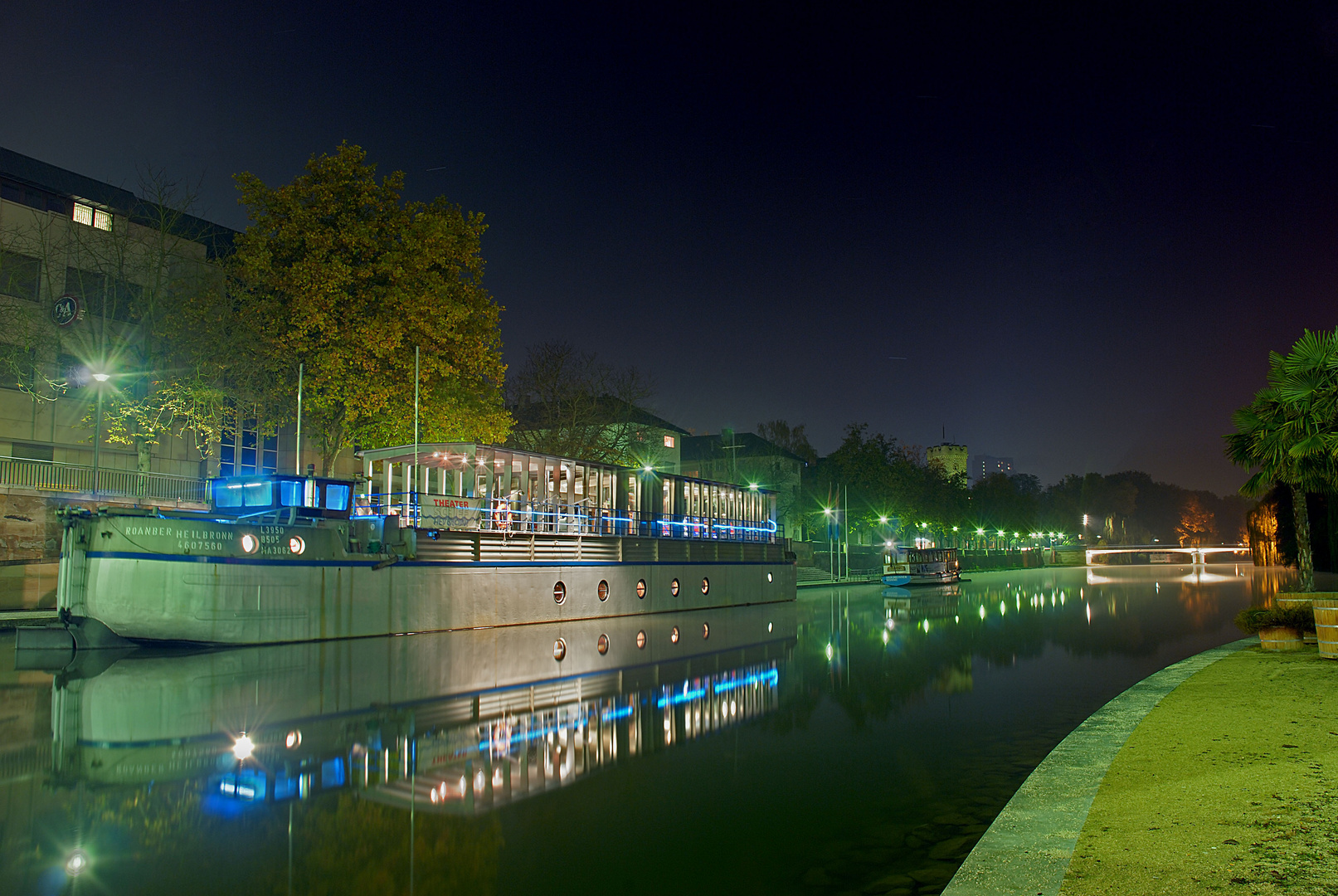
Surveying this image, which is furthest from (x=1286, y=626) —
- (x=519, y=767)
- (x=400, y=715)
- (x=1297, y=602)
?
(x=400, y=715)

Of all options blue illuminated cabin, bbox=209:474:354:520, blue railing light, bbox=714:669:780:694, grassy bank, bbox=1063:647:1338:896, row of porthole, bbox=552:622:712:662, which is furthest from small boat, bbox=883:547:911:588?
grassy bank, bbox=1063:647:1338:896

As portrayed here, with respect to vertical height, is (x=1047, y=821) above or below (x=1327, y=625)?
below

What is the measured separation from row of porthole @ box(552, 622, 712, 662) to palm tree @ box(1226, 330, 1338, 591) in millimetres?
12963

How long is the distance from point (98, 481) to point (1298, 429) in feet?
128

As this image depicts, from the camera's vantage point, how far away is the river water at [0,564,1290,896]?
230 inches

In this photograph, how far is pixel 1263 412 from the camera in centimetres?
1869

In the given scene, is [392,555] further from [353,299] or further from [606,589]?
[353,299]

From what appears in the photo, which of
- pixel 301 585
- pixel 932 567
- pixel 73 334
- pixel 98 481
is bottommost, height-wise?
pixel 932 567

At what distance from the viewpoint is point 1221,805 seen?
6086 mm

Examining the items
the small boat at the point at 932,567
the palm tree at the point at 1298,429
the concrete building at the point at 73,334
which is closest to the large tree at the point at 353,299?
the concrete building at the point at 73,334

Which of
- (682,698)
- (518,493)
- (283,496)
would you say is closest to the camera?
(682,698)

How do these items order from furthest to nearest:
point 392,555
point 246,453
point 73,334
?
point 246,453
point 73,334
point 392,555

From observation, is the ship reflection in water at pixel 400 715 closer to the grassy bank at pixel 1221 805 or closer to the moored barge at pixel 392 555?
the moored barge at pixel 392 555

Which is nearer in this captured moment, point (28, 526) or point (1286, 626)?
point (1286, 626)
